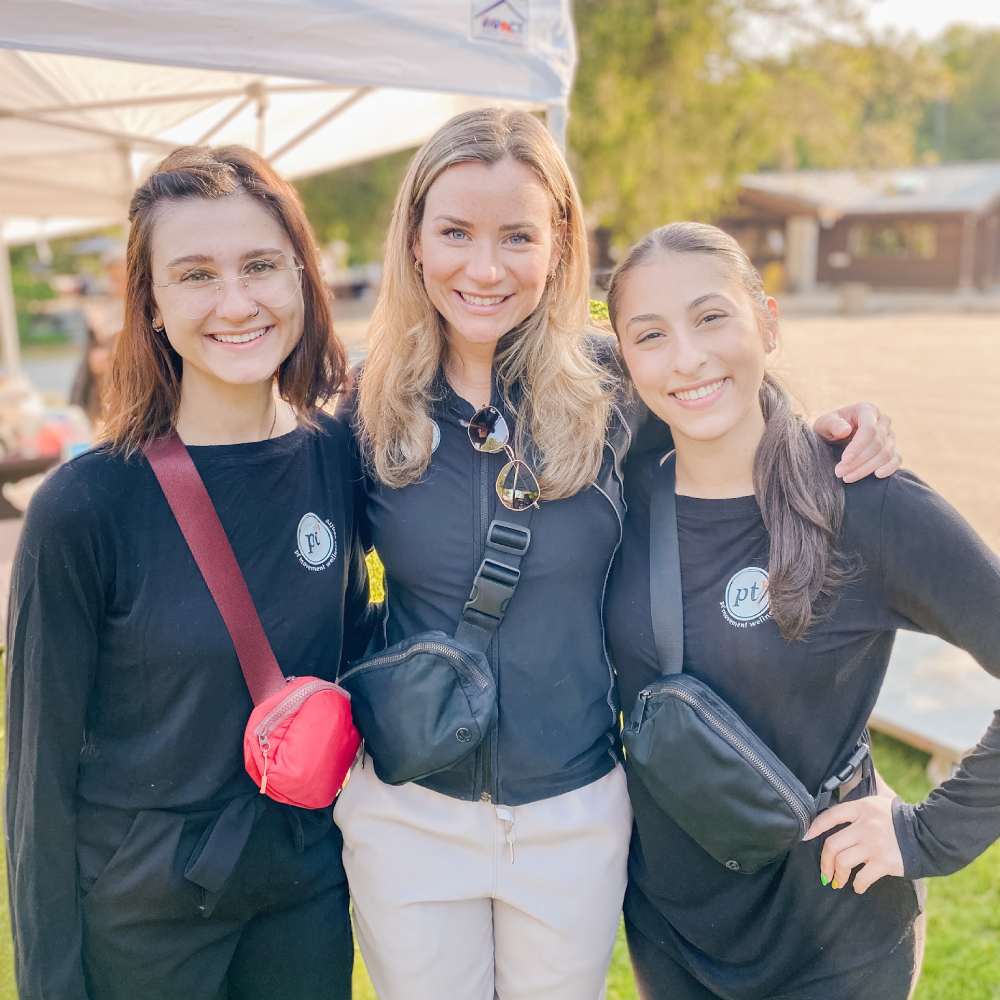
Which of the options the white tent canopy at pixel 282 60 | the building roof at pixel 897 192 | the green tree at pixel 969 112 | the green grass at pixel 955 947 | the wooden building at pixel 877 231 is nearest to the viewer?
the white tent canopy at pixel 282 60

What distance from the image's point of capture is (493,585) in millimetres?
1986

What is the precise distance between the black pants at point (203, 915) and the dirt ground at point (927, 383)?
1.53 meters

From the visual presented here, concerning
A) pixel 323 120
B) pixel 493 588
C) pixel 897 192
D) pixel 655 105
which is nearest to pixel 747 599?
pixel 493 588

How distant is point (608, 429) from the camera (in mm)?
2285

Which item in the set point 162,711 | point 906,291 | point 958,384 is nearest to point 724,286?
point 162,711

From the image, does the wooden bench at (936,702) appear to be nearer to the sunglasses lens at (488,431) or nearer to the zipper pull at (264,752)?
the sunglasses lens at (488,431)

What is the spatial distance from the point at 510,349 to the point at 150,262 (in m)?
0.82

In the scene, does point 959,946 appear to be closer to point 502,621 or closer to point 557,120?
point 502,621

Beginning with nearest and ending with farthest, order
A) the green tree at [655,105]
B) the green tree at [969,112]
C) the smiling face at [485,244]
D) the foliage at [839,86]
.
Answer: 1. the smiling face at [485,244]
2. the green tree at [655,105]
3. the foliage at [839,86]
4. the green tree at [969,112]

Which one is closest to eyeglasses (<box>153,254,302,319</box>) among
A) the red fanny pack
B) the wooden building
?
the red fanny pack

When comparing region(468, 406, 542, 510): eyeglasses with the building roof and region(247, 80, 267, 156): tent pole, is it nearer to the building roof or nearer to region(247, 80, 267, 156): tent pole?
region(247, 80, 267, 156): tent pole

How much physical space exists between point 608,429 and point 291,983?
4.64 ft

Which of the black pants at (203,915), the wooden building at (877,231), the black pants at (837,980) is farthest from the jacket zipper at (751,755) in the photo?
the wooden building at (877,231)

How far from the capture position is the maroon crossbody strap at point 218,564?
1.92 m
